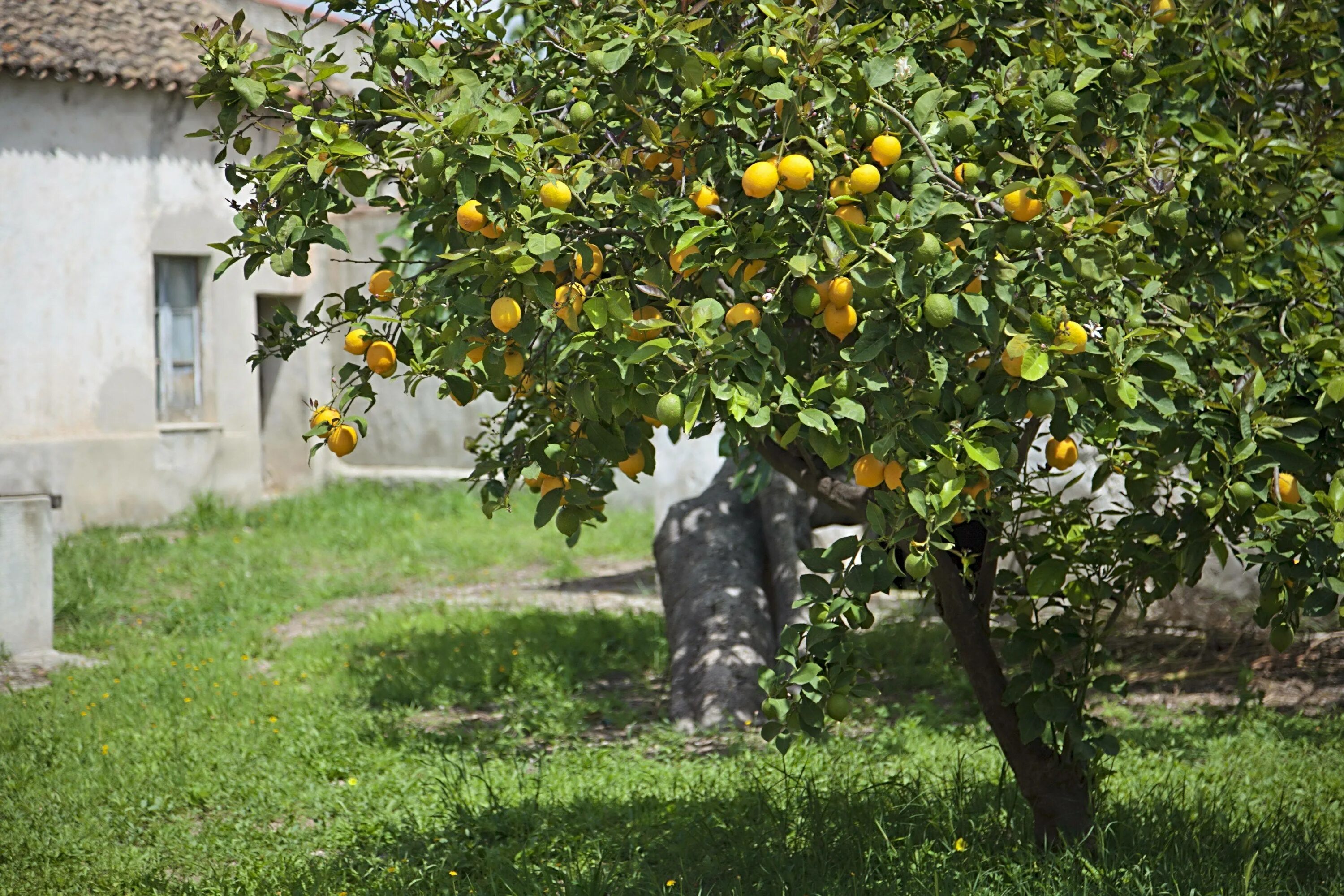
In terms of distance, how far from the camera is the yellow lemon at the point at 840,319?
2.22 m

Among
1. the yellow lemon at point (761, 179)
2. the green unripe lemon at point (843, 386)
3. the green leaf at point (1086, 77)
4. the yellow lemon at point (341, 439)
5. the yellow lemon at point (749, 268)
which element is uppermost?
the green leaf at point (1086, 77)

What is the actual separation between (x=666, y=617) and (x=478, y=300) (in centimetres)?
411

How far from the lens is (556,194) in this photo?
222 cm

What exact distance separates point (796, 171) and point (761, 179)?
0.22ft

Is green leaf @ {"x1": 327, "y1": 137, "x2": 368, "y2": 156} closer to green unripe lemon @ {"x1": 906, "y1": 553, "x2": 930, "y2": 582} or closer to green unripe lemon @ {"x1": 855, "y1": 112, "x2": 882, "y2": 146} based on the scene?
green unripe lemon @ {"x1": 855, "y1": 112, "x2": 882, "y2": 146}

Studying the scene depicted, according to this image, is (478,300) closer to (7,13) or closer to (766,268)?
(766,268)

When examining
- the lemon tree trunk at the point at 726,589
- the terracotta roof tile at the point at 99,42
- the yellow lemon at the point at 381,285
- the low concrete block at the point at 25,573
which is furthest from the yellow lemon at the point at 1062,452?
the terracotta roof tile at the point at 99,42

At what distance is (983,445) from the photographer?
7.70 feet

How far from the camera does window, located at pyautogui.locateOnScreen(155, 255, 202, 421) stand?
11969 millimetres

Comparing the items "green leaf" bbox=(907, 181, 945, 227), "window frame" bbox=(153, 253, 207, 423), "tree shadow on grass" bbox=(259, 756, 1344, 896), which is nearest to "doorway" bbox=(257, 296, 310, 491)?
"window frame" bbox=(153, 253, 207, 423)

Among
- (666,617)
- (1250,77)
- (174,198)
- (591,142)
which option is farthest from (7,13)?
(1250,77)

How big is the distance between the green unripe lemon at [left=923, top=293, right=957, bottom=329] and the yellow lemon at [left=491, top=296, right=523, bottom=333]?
2.46 ft

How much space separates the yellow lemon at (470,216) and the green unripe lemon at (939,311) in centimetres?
83

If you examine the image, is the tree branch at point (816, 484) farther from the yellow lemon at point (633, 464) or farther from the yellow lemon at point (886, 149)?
the yellow lemon at point (886, 149)
